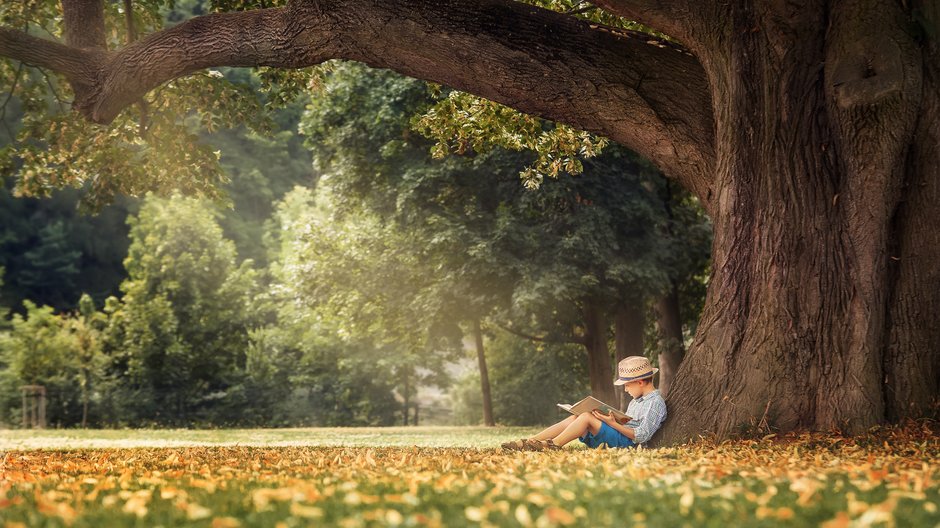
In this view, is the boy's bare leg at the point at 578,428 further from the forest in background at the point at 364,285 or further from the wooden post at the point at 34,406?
the wooden post at the point at 34,406

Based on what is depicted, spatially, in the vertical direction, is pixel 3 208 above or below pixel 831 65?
above

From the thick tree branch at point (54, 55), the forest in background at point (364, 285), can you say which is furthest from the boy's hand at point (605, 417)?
the thick tree branch at point (54, 55)

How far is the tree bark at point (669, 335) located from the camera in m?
22.0

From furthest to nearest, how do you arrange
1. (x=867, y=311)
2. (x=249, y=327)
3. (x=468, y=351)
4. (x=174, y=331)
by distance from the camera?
1. (x=468, y=351)
2. (x=249, y=327)
3. (x=174, y=331)
4. (x=867, y=311)

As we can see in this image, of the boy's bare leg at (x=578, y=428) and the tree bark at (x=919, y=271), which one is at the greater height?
the tree bark at (x=919, y=271)

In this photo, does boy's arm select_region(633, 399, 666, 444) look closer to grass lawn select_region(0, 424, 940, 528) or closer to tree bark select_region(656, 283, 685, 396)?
grass lawn select_region(0, 424, 940, 528)

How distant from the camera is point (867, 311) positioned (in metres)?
8.09

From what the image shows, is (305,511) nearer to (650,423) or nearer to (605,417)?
(605,417)

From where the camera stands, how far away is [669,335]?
895 inches

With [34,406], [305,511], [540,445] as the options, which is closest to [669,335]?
[540,445]

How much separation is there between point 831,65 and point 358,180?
1682 centimetres

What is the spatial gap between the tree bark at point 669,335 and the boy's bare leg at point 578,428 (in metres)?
13.3

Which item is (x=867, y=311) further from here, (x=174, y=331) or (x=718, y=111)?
(x=174, y=331)

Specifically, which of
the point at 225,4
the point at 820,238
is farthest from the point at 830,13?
the point at 225,4
